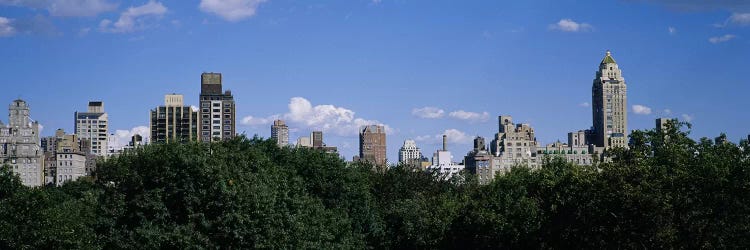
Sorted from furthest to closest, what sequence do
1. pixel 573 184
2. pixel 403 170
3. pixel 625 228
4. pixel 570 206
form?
pixel 403 170
pixel 573 184
pixel 570 206
pixel 625 228

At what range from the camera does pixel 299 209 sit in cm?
5453

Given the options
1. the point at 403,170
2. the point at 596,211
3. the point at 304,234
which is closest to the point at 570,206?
the point at 596,211

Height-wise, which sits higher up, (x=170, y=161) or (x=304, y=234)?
(x=170, y=161)

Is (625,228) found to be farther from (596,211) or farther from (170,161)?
(170,161)

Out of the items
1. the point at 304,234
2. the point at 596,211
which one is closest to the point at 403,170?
the point at 304,234

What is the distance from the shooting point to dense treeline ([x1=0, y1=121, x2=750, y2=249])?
47656 millimetres

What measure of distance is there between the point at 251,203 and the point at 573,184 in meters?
15.6

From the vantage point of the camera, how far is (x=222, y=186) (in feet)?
163

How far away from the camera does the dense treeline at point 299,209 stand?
47656 millimetres

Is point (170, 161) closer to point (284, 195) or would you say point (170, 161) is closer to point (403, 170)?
point (284, 195)

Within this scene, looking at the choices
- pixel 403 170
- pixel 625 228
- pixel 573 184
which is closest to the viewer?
pixel 625 228

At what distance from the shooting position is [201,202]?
50531 millimetres

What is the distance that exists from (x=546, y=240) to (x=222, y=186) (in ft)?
50.6

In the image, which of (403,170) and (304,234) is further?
(403,170)
